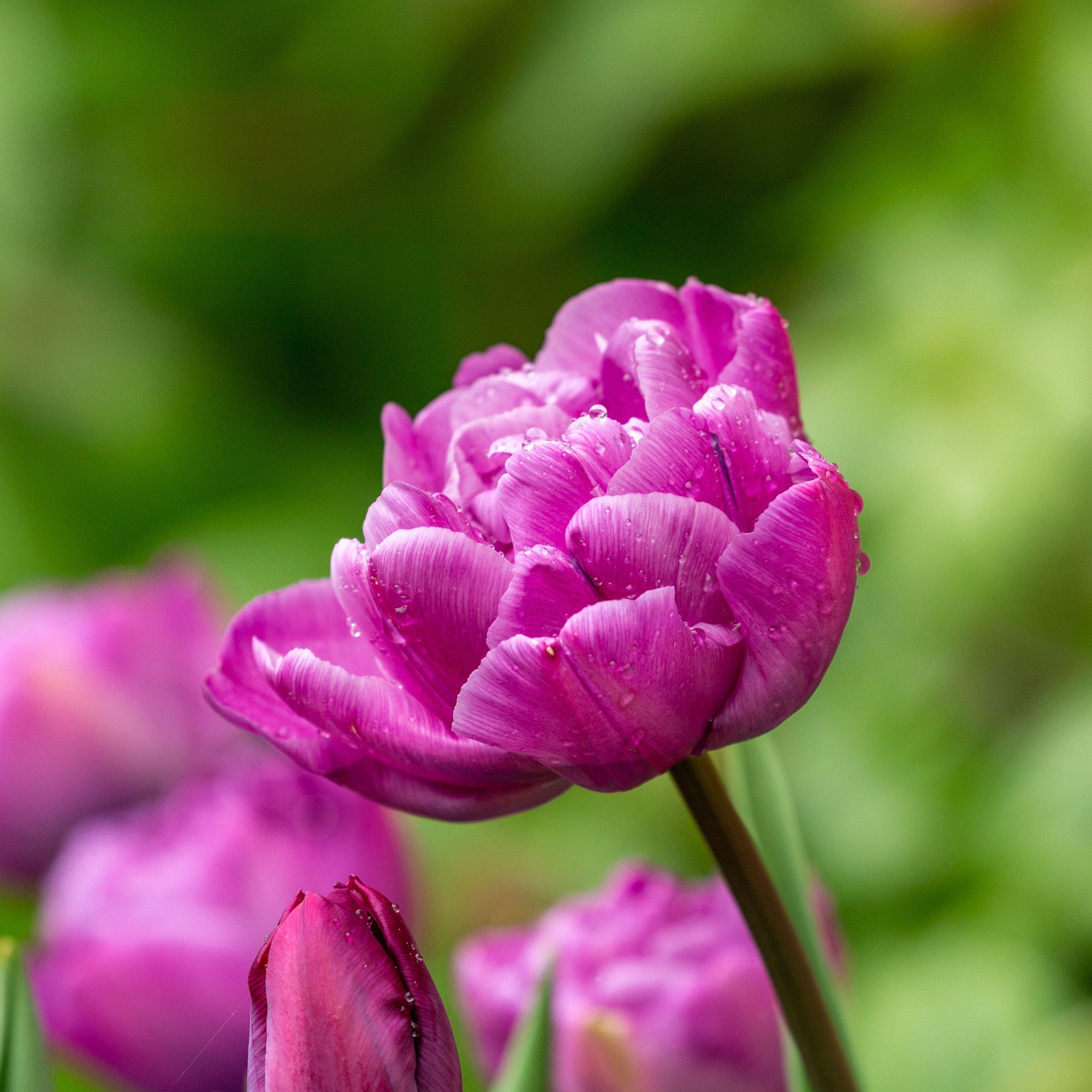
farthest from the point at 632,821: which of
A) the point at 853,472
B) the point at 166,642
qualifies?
the point at 166,642

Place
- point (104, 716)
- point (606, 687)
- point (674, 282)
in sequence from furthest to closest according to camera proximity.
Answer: point (674, 282) < point (104, 716) < point (606, 687)

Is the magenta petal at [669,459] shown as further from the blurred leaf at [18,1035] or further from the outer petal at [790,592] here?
the blurred leaf at [18,1035]

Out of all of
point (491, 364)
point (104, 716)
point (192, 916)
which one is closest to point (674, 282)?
point (104, 716)

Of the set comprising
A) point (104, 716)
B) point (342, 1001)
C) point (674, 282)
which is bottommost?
point (342, 1001)

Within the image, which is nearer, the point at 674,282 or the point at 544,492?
the point at 544,492

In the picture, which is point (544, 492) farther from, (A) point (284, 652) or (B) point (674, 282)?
(B) point (674, 282)

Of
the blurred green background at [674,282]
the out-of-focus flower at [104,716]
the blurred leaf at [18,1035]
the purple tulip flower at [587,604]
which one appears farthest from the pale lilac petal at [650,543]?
the blurred green background at [674,282]
